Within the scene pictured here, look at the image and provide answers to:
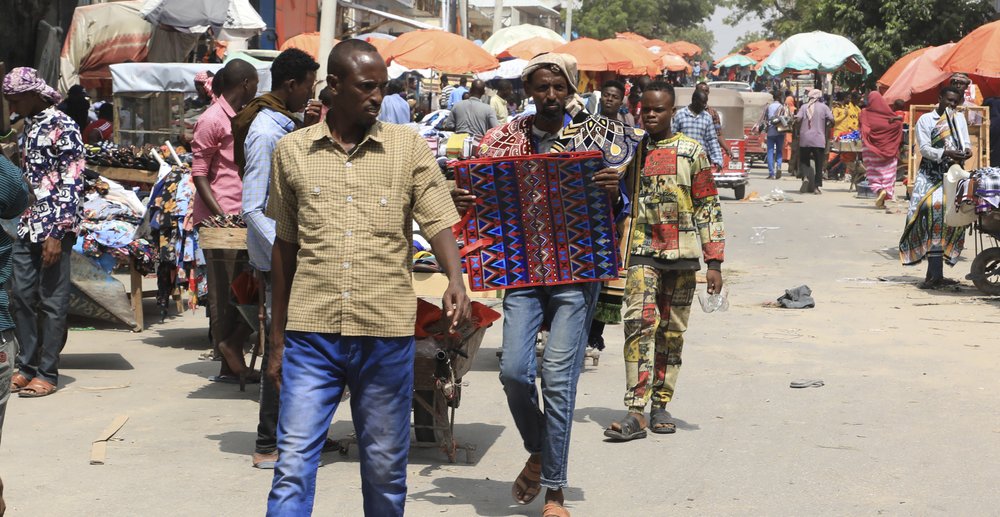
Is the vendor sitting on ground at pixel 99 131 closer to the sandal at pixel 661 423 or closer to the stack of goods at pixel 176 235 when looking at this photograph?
the stack of goods at pixel 176 235

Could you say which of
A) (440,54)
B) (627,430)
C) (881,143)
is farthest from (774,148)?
(627,430)

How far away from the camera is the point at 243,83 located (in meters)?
8.02

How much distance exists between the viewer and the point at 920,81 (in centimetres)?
2377

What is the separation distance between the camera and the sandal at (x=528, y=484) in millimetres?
5527

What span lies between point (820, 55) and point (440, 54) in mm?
10259

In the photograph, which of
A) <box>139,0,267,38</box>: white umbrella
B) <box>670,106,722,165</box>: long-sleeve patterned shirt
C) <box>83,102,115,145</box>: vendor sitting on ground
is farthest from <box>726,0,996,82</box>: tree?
<box>83,102,115,145</box>: vendor sitting on ground

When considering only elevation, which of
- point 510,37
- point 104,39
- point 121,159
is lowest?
point 121,159

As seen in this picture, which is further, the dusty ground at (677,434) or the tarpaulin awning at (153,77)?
the tarpaulin awning at (153,77)

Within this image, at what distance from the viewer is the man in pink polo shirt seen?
773 centimetres

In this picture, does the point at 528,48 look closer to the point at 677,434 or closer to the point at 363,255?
the point at 677,434

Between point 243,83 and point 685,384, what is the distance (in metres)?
3.40

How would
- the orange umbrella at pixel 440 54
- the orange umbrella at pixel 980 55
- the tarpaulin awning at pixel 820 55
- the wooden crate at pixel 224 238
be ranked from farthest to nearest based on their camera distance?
the tarpaulin awning at pixel 820 55 < the orange umbrella at pixel 440 54 < the orange umbrella at pixel 980 55 < the wooden crate at pixel 224 238

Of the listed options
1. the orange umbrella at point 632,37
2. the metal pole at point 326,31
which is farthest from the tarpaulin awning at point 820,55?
the orange umbrella at point 632,37

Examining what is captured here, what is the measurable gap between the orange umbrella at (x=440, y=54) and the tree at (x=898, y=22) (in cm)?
1200
